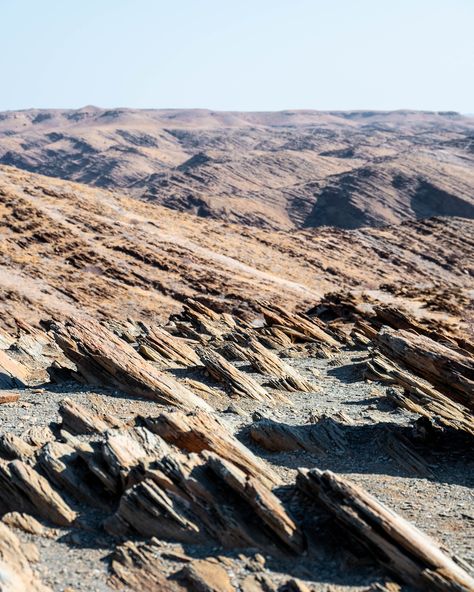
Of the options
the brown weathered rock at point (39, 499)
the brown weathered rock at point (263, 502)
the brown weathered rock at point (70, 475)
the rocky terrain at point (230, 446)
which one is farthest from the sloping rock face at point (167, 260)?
the brown weathered rock at point (39, 499)

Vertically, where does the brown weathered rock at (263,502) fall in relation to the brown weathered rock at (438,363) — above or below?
below

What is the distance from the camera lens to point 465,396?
60.5 ft

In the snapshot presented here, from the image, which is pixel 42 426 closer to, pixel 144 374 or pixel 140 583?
pixel 144 374

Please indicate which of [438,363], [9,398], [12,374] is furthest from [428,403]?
[12,374]

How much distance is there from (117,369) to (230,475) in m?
9.65

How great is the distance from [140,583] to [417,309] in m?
42.6

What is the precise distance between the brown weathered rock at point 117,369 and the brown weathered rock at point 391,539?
30.1ft

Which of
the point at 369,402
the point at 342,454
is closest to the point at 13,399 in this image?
the point at 342,454

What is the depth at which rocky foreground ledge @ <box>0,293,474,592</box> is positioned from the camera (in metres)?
11.1

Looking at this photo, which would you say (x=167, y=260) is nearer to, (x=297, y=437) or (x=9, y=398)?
(x=9, y=398)

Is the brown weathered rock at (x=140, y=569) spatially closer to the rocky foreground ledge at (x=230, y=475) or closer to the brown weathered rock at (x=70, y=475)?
the rocky foreground ledge at (x=230, y=475)

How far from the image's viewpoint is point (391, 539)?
11.2 meters

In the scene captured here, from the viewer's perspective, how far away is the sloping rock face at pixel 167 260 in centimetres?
5069

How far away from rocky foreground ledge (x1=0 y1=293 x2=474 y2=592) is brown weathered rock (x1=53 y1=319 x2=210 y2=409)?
0.07 m
